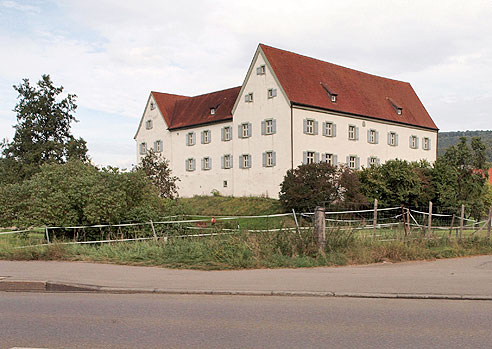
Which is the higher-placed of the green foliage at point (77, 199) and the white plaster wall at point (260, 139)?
the white plaster wall at point (260, 139)

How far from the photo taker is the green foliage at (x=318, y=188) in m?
35.4

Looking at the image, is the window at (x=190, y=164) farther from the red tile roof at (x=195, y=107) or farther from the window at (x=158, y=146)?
the window at (x=158, y=146)

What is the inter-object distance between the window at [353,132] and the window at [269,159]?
8.45 metres

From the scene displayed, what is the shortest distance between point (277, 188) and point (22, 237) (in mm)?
28007

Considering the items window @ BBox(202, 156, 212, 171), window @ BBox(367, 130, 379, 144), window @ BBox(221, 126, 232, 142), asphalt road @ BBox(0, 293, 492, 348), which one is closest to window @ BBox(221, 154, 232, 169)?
window @ BBox(221, 126, 232, 142)

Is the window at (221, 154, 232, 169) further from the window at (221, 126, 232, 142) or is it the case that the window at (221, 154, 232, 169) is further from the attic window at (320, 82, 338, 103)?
the attic window at (320, 82, 338, 103)

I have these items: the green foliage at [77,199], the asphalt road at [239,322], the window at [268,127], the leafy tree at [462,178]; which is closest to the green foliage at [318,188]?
the leafy tree at [462,178]

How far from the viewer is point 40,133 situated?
187ft

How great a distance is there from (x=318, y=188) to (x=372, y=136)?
59.2ft

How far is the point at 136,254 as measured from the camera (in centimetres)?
1390

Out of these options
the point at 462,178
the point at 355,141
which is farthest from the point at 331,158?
the point at 462,178

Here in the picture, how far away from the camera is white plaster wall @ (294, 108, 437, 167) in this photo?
147 ft

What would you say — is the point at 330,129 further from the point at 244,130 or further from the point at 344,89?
the point at 244,130

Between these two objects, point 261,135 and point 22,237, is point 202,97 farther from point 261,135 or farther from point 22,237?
point 22,237
